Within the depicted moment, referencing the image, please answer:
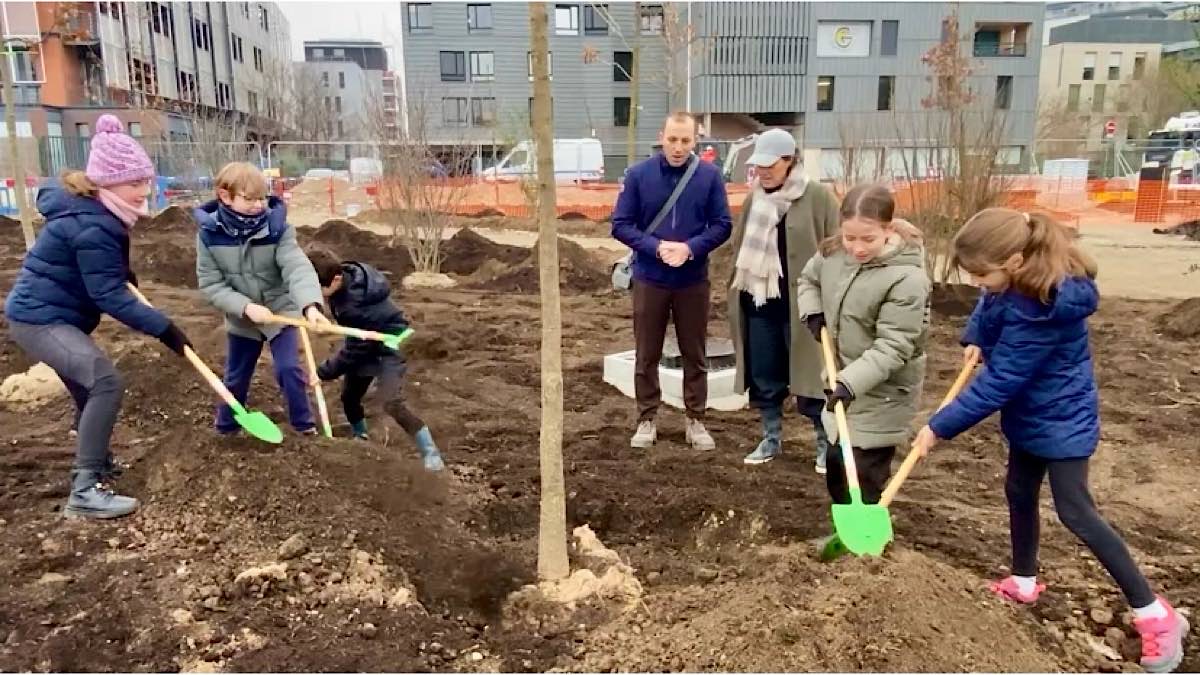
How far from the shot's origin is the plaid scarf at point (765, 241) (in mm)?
4172

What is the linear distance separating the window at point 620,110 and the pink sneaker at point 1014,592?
35631 millimetres

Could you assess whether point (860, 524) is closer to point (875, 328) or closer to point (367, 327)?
point (875, 328)

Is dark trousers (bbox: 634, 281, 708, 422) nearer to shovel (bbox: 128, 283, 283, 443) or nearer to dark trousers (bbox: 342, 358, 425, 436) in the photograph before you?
dark trousers (bbox: 342, 358, 425, 436)

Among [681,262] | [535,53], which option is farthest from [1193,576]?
[535,53]

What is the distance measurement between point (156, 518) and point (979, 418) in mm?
3180

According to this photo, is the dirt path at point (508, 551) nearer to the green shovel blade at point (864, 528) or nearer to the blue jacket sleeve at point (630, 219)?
the green shovel blade at point (864, 528)

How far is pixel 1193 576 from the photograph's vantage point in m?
3.40

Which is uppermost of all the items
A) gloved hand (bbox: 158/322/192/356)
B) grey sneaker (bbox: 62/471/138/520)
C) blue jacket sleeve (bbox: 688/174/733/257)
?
blue jacket sleeve (bbox: 688/174/733/257)

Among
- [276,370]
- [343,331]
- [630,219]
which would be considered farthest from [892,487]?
[276,370]

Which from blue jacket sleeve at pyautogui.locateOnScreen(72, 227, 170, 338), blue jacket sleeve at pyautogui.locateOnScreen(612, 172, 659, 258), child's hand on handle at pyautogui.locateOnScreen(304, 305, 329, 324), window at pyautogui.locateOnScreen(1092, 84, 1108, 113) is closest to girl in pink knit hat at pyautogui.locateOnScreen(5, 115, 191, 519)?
blue jacket sleeve at pyautogui.locateOnScreen(72, 227, 170, 338)

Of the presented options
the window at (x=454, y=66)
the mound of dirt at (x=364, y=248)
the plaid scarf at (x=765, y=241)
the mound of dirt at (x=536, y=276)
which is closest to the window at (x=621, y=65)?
the window at (x=454, y=66)

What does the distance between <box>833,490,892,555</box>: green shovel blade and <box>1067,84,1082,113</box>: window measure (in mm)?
48294

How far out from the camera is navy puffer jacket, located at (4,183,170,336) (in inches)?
147

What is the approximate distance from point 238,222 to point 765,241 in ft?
7.85
